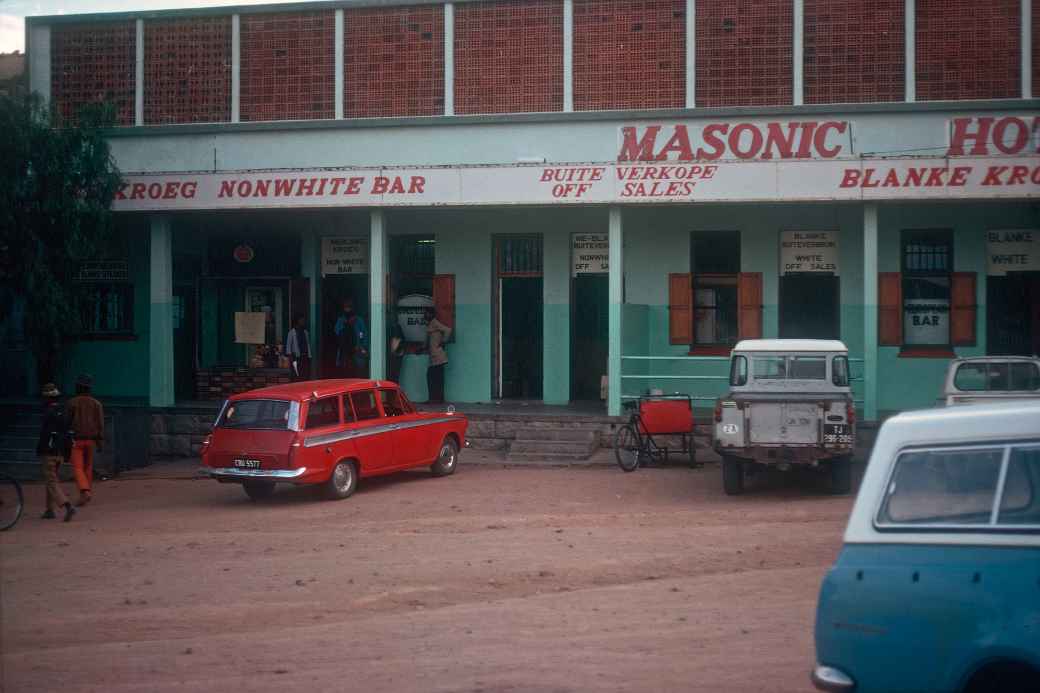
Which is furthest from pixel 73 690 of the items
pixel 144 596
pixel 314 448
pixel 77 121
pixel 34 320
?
pixel 77 121

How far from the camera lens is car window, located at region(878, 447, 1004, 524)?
459 cm

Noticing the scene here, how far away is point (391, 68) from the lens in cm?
2047

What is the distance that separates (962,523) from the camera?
4598 millimetres

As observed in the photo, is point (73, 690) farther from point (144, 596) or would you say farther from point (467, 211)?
point (467, 211)

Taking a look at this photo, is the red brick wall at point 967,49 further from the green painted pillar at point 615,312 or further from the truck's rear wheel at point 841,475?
the truck's rear wheel at point 841,475

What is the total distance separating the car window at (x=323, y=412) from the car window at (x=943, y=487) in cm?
1017

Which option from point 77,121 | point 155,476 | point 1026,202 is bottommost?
point 155,476

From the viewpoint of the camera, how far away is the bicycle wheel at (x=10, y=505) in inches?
502

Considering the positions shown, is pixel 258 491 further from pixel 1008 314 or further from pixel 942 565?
pixel 1008 314

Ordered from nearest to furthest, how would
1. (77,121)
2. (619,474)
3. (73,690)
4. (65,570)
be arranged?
1. (73,690)
2. (65,570)
3. (619,474)
4. (77,121)

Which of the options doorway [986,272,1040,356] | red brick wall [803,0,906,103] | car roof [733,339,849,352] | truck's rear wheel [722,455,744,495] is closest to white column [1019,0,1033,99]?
red brick wall [803,0,906,103]

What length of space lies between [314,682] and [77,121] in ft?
51.0

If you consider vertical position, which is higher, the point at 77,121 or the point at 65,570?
the point at 77,121

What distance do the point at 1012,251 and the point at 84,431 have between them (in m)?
15.3
